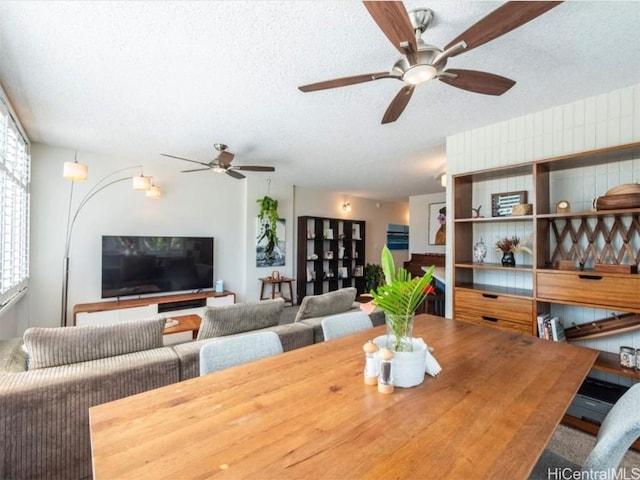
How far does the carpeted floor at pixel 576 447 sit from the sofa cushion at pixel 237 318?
6.54 feet

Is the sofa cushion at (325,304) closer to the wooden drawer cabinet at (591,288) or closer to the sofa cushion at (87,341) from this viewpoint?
the sofa cushion at (87,341)

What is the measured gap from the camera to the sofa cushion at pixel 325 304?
2697 millimetres

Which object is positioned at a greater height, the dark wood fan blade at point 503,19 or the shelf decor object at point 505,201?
the dark wood fan blade at point 503,19

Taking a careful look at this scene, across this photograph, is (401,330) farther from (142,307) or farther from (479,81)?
(142,307)

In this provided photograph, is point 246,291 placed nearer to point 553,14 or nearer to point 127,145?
point 127,145

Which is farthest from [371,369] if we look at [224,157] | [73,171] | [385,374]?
[73,171]

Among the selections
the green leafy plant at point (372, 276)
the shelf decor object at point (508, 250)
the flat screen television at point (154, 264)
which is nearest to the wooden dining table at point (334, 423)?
the shelf decor object at point (508, 250)

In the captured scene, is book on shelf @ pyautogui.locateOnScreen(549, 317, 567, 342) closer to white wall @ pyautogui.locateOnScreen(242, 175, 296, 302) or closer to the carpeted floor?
the carpeted floor

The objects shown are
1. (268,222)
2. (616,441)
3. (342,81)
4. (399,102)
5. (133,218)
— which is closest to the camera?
(616,441)

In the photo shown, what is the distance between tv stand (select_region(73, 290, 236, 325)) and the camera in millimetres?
3846

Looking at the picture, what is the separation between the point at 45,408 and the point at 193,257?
11.6 ft

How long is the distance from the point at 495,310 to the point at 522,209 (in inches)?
35.7

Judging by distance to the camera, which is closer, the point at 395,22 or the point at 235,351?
the point at 395,22

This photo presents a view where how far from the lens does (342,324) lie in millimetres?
1950
